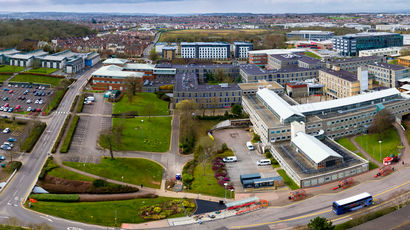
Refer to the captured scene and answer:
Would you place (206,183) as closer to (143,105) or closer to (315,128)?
(315,128)

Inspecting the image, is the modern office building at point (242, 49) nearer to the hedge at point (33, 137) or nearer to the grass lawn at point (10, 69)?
the grass lawn at point (10, 69)

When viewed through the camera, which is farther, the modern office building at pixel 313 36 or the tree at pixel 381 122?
the modern office building at pixel 313 36

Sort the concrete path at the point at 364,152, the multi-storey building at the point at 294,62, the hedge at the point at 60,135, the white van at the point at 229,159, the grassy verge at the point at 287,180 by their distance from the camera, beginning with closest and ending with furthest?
the grassy verge at the point at 287,180 → the concrete path at the point at 364,152 → the white van at the point at 229,159 → the hedge at the point at 60,135 → the multi-storey building at the point at 294,62

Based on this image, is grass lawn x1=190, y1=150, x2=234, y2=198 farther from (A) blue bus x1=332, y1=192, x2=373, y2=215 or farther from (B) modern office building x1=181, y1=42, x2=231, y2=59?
(B) modern office building x1=181, y1=42, x2=231, y2=59

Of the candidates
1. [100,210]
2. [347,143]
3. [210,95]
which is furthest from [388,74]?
[100,210]

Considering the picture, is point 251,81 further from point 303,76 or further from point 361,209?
point 361,209

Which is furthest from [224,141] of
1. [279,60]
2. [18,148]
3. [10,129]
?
[279,60]

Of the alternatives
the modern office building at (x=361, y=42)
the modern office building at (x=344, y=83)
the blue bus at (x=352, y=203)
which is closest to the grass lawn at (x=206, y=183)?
the blue bus at (x=352, y=203)
